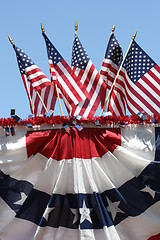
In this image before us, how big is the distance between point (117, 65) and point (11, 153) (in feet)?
10.4

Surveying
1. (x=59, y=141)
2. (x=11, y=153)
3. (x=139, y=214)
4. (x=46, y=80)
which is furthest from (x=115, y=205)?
(x=46, y=80)

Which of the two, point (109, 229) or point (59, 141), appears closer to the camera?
point (109, 229)

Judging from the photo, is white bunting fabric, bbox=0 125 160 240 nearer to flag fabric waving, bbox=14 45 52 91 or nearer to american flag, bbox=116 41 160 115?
american flag, bbox=116 41 160 115

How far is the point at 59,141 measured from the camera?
9242 mm

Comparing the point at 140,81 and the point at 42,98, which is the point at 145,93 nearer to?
the point at 140,81

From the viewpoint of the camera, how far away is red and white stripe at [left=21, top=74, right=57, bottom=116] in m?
10.6

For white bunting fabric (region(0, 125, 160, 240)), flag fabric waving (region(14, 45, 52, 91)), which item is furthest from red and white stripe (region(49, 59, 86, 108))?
white bunting fabric (region(0, 125, 160, 240))

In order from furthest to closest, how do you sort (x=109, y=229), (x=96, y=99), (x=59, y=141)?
(x=96, y=99) → (x=59, y=141) → (x=109, y=229)

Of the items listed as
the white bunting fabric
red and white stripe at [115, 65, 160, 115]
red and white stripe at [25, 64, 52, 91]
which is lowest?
the white bunting fabric

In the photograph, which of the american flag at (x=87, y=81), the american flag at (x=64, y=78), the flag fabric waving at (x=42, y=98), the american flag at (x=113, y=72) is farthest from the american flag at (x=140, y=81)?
the flag fabric waving at (x=42, y=98)

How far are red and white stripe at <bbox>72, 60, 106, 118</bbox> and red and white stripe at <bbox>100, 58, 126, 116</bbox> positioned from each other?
35cm

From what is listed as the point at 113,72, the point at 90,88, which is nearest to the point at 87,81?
the point at 90,88

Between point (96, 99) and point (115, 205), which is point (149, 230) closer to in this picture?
point (115, 205)

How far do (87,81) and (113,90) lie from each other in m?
0.72
